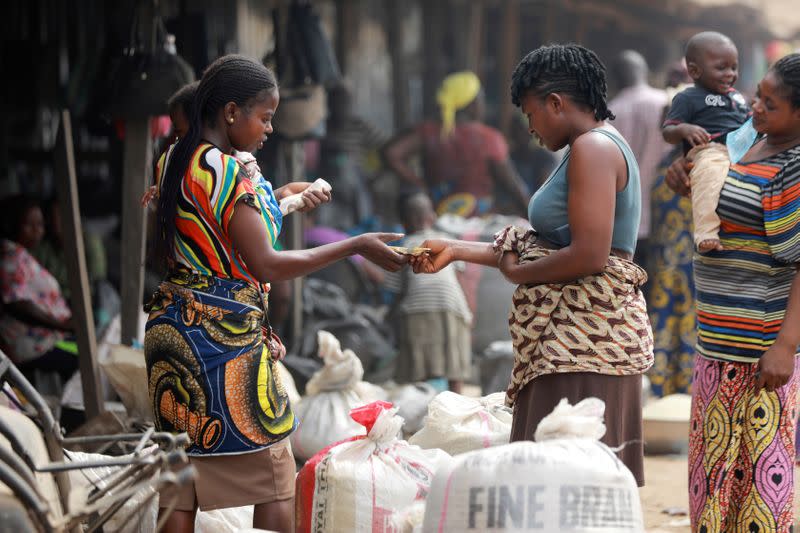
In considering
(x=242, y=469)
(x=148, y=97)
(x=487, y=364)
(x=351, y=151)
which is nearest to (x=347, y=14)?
(x=351, y=151)

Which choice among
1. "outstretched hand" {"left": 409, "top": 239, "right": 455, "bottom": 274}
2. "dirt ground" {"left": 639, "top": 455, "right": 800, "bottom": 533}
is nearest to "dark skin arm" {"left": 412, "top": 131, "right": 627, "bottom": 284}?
"outstretched hand" {"left": 409, "top": 239, "right": 455, "bottom": 274}

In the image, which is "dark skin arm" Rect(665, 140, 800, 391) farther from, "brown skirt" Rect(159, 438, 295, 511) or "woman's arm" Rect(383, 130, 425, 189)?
"woman's arm" Rect(383, 130, 425, 189)

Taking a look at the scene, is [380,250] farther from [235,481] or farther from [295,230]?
[295,230]

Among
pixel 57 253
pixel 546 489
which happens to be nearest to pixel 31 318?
pixel 57 253

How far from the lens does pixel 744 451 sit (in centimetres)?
345

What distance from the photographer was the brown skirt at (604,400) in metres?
3.01

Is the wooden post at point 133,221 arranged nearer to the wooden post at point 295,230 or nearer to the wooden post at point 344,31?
the wooden post at point 295,230

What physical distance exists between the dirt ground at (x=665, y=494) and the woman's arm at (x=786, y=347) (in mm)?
937

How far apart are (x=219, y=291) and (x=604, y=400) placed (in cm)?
112

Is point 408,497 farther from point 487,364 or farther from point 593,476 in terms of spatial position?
point 487,364

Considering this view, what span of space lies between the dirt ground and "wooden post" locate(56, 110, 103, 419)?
2512 millimetres

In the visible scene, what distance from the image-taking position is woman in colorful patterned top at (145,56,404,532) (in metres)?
3.04

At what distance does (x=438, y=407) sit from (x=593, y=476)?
139 cm

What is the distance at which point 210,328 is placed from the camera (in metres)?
3.08
